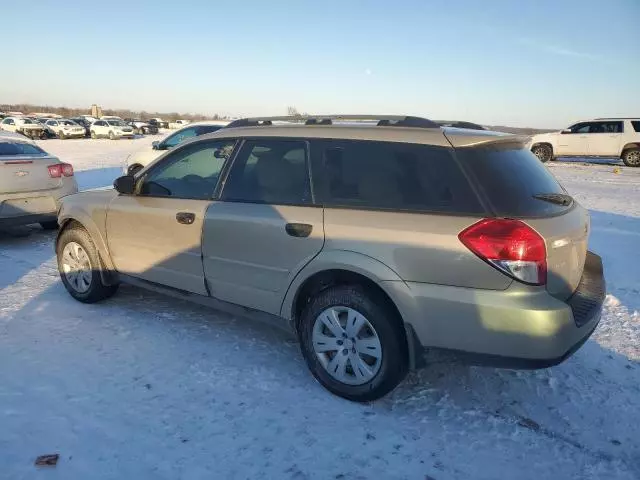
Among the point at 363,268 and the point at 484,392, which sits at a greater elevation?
the point at 363,268

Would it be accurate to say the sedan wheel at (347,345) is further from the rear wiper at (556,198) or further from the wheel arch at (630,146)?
the wheel arch at (630,146)

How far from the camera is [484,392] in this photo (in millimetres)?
3270

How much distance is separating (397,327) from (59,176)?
19.5 feet

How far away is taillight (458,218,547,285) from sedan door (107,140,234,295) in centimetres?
206

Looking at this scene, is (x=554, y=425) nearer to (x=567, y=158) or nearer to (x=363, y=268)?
(x=363, y=268)

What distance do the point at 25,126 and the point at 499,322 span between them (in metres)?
42.8

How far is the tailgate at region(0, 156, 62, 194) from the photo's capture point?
629 centimetres

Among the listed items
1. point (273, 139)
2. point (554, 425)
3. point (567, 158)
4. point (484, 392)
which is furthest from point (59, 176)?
point (567, 158)

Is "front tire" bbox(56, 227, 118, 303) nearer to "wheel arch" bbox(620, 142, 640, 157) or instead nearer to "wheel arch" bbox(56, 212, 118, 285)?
"wheel arch" bbox(56, 212, 118, 285)

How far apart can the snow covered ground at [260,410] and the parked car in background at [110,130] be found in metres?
38.4

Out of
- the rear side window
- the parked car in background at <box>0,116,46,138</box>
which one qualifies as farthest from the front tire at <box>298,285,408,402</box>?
the parked car in background at <box>0,116,46,138</box>

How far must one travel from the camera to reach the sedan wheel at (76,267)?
4527 mm

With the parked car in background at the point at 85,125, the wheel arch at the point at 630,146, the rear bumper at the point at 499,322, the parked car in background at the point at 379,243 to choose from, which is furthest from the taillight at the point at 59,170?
the parked car in background at the point at 85,125

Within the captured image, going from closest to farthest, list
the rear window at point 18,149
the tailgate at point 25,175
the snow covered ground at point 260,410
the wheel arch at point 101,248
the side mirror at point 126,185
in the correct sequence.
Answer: the snow covered ground at point 260,410, the side mirror at point 126,185, the wheel arch at point 101,248, the tailgate at point 25,175, the rear window at point 18,149
